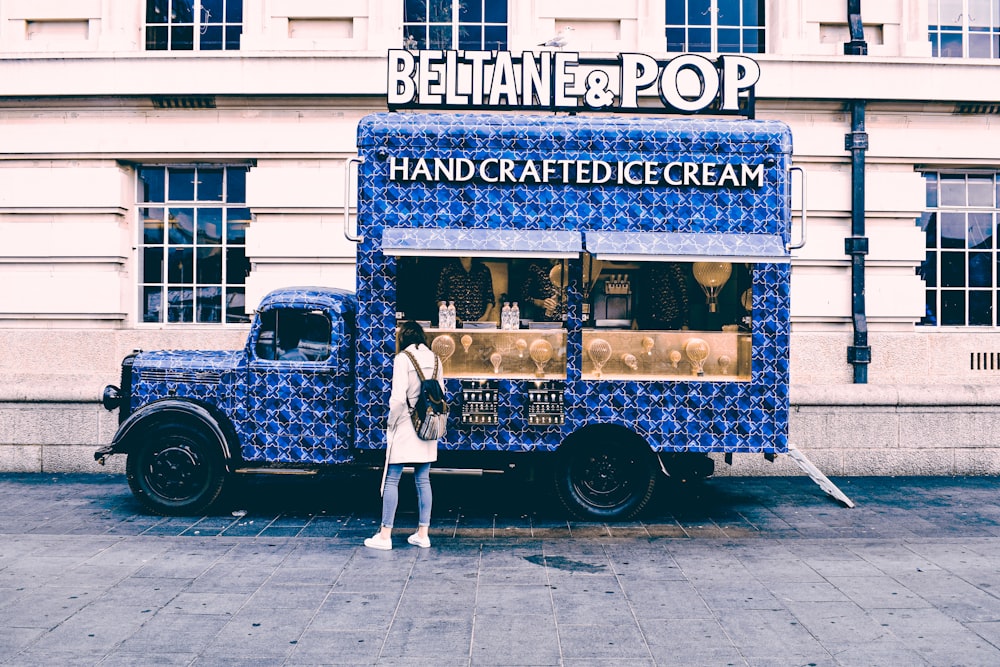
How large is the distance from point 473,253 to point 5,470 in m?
7.12

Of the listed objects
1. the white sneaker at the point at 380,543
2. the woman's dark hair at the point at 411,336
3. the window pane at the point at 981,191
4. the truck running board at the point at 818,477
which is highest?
the window pane at the point at 981,191

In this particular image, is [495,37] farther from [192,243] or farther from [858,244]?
[858,244]

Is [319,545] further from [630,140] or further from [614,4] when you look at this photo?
[614,4]

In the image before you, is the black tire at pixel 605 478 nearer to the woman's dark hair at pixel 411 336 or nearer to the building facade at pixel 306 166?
the woman's dark hair at pixel 411 336

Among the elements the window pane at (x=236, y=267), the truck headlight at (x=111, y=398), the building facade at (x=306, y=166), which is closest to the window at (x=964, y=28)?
the building facade at (x=306, y=166)

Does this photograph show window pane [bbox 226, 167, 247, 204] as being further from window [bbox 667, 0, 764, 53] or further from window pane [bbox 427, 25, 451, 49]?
window [bbox 667, 0, 764, 53]

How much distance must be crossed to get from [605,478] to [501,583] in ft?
7.68

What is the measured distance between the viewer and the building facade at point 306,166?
38.8 ft

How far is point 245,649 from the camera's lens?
5180 millimetres

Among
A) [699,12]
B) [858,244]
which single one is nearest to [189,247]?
[699,12]

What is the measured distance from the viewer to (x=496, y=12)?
12578 millimetres

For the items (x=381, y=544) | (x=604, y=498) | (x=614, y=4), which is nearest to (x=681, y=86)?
(x=614, y=4)

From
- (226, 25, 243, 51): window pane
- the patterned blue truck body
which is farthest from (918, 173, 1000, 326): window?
(226, 25, 243, 51): window pane

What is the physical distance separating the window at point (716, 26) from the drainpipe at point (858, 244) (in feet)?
5.90
